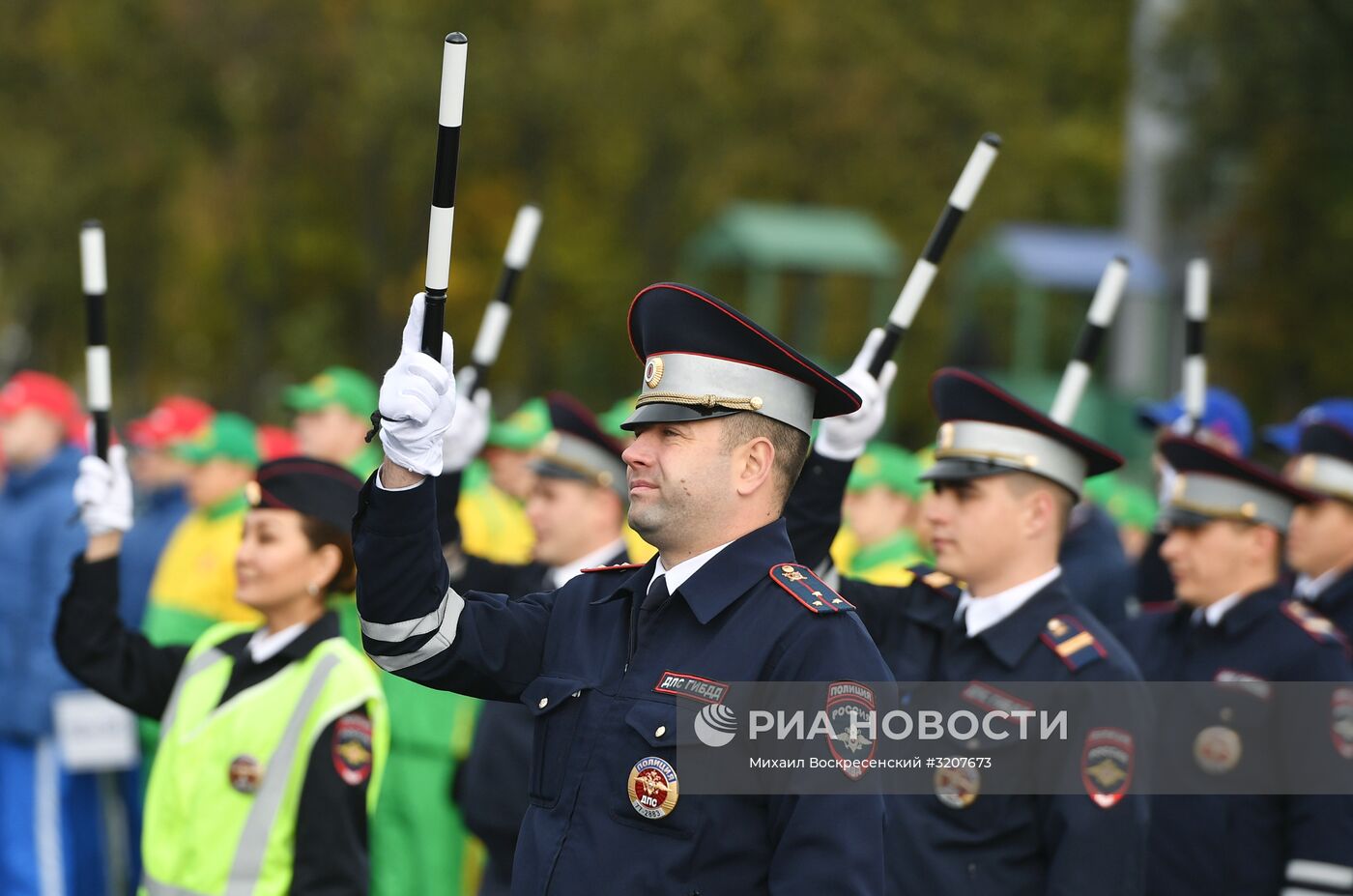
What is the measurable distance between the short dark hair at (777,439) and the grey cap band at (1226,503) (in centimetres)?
262

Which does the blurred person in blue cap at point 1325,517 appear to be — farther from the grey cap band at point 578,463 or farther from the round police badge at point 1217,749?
the grey cap band at point 578,463

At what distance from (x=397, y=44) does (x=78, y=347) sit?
45.2 feet

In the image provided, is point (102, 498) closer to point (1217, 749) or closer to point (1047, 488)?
point (1047, 488)

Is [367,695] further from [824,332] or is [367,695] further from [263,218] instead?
[824,332]

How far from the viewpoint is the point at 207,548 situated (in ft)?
29.1

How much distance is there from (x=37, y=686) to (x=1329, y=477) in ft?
20.2

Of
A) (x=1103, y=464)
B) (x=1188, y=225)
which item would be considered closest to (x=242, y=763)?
(x=1103, y=464)

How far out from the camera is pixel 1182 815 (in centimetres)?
554

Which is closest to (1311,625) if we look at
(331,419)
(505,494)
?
(331,419)

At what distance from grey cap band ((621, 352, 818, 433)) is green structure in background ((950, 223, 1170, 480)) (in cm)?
1902

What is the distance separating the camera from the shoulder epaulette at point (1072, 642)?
4758mm

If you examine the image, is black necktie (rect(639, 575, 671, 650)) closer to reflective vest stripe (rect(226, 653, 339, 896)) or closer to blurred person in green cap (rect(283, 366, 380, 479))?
reflective vest stripe (rect(226, 653, 339, 896))

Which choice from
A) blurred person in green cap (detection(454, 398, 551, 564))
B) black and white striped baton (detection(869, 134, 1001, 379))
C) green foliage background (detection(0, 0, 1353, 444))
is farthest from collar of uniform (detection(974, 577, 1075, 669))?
green foliage background (detection(0, 0, 1353, 444))

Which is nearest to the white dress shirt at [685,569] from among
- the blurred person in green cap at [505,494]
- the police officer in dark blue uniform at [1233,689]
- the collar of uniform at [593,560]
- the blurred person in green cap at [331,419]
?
the police officer in dark blue uniform at [1233,689]
